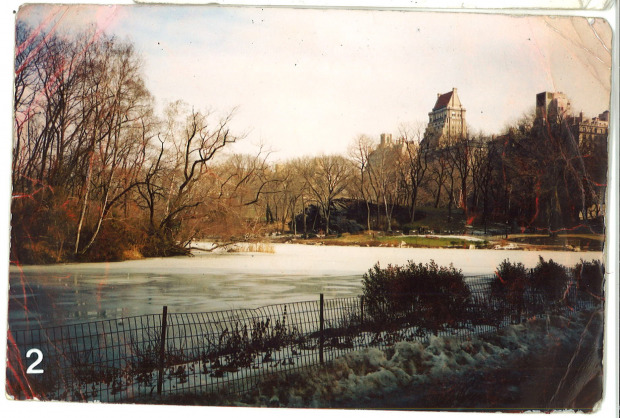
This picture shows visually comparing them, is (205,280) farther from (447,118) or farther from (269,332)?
(447,118)

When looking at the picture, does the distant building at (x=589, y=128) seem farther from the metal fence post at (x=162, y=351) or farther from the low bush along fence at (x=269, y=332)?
the metal fence post at (x=162, y=351)

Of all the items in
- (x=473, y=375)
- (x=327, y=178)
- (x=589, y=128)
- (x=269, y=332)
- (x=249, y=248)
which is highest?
(x=589, y=128)

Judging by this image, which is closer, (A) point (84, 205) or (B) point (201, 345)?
(B) point (201, 345)

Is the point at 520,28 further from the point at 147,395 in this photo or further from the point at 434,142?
the point at 147,395

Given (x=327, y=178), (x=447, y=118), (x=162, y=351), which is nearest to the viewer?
(x=162, y=351)

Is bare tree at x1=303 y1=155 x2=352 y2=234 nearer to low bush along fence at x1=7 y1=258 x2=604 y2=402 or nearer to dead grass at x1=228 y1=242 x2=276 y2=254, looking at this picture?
dead grass at x1=228 y1=242 x2=276 y2=254

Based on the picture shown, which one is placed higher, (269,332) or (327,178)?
(327,178)

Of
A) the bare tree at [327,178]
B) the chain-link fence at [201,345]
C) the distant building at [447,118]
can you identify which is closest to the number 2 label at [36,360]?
the chain-link fence at [201,345]

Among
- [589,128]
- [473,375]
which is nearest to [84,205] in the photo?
[473,375]

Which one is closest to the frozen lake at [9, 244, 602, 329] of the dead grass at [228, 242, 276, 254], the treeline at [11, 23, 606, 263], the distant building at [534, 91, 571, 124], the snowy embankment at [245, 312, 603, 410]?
the dead grass at [228, 242, 276, 254]
